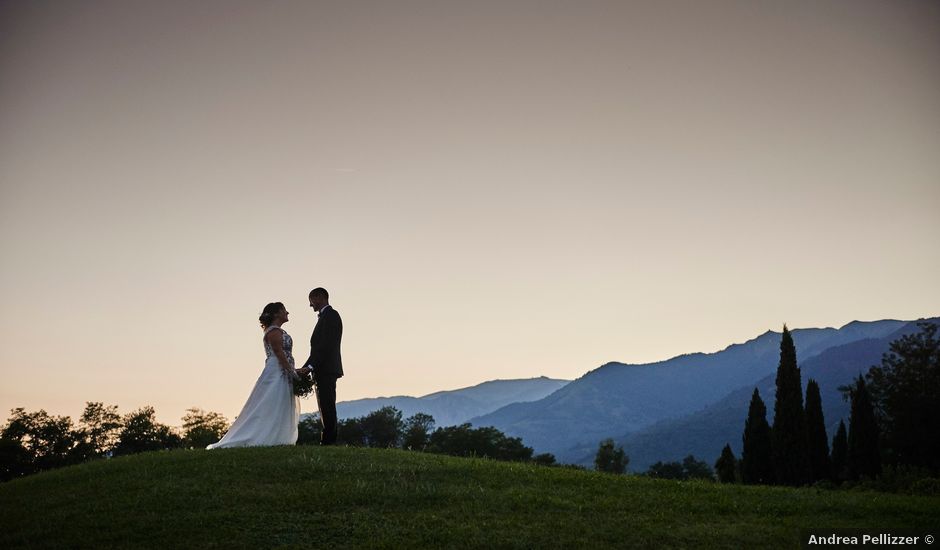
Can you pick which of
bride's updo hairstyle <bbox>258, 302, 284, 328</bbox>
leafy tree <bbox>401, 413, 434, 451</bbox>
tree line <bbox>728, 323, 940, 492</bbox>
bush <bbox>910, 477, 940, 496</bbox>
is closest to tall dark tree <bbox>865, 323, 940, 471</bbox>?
tree line <bbox>728, 323, 940, 492</bbox>

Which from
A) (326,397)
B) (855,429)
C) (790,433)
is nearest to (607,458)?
(790,433)

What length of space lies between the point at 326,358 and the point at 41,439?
40.6m

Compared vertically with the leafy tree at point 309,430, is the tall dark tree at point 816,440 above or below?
below

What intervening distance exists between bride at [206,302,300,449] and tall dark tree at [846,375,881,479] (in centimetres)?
5750

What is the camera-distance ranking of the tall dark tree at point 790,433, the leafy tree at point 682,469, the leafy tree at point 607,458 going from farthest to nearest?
the leafy tree at point 682,469
the leafy tree at point 607,458
the tall dark tree at point 790,433

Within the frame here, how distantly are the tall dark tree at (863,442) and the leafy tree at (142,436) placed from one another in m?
56.0

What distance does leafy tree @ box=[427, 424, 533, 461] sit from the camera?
8512 cm

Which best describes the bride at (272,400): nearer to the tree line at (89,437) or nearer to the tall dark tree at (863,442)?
the tree line at (89,437)

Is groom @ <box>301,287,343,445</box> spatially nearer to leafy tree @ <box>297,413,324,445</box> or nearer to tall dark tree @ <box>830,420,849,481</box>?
tall dark tree @ <box>830,420,849,481</box>

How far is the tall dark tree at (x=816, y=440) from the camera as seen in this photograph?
66.0m

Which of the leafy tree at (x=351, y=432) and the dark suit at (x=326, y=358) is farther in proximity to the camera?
the leafy tree at (x=351, y=432)

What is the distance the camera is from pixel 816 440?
222 feet

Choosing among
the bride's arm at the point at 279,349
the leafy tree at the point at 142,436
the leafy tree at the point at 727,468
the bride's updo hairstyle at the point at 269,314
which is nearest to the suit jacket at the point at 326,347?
the bride's arm at the point at 279,349

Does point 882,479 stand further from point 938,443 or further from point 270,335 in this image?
point 938,443
